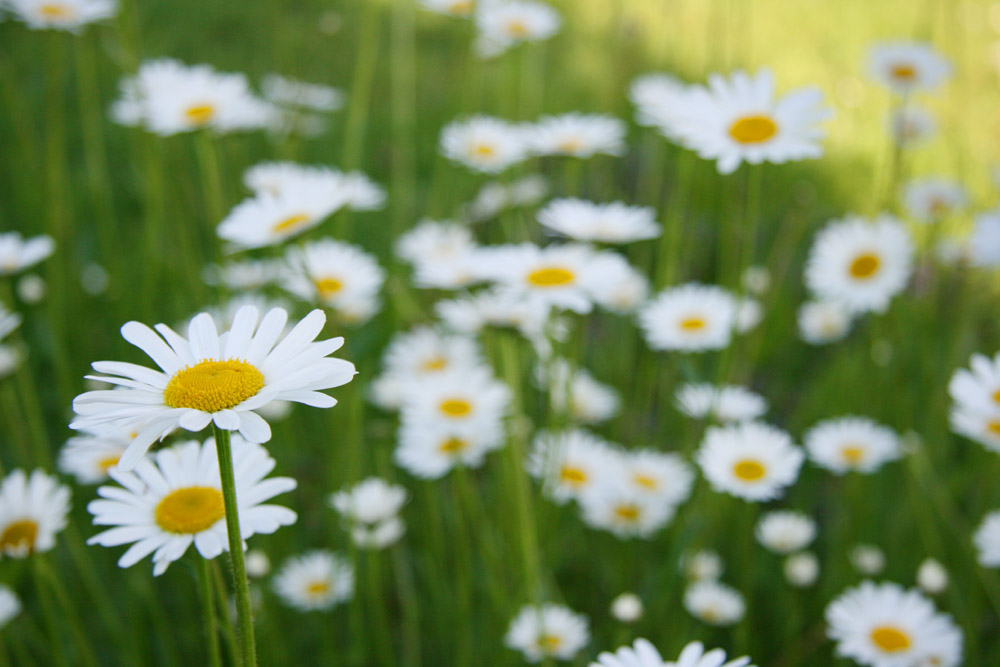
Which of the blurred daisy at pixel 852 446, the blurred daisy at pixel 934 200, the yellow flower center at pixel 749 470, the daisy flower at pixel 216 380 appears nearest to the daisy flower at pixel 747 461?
the yellow flower center at pixel 749 470

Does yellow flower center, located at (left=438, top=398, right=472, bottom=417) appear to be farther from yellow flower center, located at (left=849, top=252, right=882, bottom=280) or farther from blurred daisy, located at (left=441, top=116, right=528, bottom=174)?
yellow flower center, located at (left=849, top=252, right=882, bottom=280)

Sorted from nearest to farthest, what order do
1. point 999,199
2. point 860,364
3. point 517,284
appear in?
point 517,284 → point 860,364 → point 999,199

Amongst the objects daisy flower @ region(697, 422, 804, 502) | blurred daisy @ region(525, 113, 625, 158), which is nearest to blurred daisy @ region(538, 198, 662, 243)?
blurred daisy @ region(525, 113, 625, 158)

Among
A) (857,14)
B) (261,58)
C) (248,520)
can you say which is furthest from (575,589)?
(857,14)

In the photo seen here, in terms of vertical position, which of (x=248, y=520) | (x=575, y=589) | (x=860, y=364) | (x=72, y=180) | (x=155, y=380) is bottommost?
(x=575, y=589)

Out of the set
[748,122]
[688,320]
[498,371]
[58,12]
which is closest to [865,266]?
[688,320]

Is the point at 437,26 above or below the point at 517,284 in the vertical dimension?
above

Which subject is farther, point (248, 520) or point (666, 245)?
point (666, 245)

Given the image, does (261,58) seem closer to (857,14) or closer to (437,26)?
(437,26)
